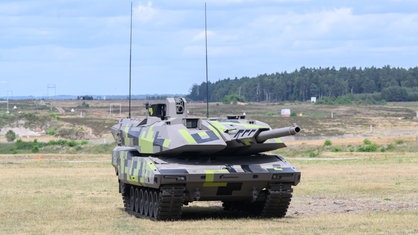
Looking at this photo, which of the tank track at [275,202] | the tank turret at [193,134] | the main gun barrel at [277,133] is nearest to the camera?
the main gun barrel at [277,133]

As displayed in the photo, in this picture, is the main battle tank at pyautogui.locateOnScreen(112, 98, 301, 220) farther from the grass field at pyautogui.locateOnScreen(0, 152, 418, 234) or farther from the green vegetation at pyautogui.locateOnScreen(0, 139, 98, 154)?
the green vegetation at pyautogui.locateOnScreen(0, 139, 98, 154)

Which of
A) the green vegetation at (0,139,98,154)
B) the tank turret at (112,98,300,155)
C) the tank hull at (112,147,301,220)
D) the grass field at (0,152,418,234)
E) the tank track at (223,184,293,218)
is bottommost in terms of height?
the green vegetation at (0,139,98,154)

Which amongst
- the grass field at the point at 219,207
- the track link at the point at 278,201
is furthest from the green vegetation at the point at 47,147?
the track link at the point at 278,201

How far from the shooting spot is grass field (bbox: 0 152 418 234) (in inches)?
953

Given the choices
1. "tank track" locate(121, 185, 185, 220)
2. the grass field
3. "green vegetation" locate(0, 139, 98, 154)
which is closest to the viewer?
the grass field

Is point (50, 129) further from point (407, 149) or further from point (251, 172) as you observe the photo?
point (251, 172)

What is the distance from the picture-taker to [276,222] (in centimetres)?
2622

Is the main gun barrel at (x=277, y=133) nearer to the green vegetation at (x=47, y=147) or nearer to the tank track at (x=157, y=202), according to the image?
the tank track at (x=157, y=202)

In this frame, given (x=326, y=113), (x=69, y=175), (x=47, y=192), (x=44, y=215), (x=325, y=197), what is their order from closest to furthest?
(x=44, y=215) < (x=325, y=197) < (x=47, y=192) < (x=69, y=175) < (x=326, y=113)

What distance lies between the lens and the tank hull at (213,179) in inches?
1025

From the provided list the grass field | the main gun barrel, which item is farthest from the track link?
the main gun barrel

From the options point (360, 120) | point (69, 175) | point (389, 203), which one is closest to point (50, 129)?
point (360, 120)

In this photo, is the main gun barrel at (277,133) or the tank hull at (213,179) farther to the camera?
→ the tank hull at (213,179)

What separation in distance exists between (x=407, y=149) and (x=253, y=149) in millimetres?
49045
